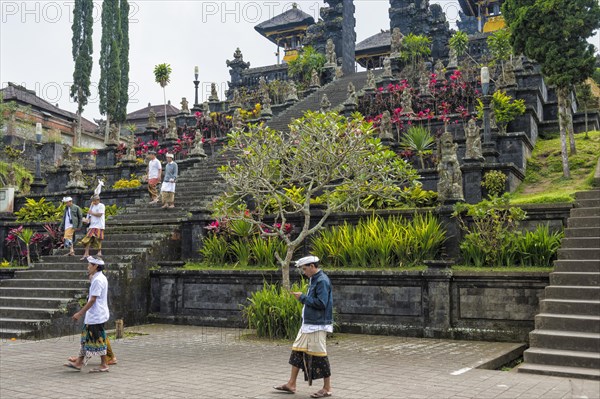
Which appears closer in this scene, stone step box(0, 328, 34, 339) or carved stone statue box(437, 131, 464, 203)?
stone step box(0, 328, 34, 339)

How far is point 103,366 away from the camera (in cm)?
842

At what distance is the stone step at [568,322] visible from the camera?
8.64m

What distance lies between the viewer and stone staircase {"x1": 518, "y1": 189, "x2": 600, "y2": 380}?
8133 millimetres

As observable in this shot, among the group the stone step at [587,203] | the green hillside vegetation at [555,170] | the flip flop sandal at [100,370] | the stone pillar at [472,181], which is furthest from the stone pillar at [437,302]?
the flip flop sandal at [100,370]

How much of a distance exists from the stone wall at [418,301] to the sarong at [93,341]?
4.51 meters

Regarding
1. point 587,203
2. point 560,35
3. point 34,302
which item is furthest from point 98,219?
point 560,35

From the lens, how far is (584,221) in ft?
36.2

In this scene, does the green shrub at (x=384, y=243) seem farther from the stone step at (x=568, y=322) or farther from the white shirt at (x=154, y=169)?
the white shirt at (x=154, y=169)

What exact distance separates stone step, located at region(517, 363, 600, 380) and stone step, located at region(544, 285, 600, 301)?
159cm

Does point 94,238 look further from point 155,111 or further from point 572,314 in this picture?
point 155,111

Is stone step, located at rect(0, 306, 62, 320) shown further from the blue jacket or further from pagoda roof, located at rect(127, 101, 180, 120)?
pagoda roof, located at rect(127, 101, 180, 120)

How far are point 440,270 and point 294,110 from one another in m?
18.0

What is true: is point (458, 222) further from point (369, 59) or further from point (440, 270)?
point (369, 59)

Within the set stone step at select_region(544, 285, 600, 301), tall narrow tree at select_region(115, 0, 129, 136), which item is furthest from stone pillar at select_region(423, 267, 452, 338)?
Answer: tall narrow tree at select_region(115, 0, 129, 136)
